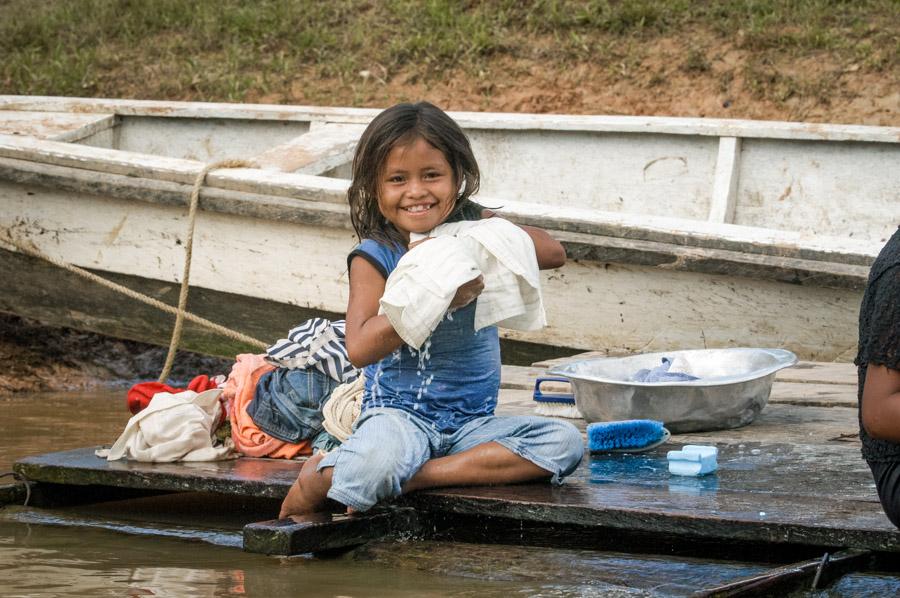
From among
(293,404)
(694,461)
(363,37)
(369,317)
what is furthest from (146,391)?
(363,37)

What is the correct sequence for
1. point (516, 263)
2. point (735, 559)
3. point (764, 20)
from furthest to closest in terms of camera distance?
point (764, 20)
point (516, 263)
point (735, 559)

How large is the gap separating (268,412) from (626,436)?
99cm

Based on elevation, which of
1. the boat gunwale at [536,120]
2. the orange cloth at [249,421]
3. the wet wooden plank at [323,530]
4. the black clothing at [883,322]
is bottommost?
the wet wooden plank at [323,530]

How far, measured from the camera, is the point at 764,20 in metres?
9.02

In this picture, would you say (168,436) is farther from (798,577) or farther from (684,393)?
(798,577)

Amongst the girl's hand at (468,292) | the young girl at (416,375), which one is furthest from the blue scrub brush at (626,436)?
the girl's hand at (468,292)

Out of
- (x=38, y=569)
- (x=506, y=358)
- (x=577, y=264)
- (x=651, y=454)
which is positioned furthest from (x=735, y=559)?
(x=506, y=358)

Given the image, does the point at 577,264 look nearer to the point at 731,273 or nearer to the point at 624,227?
the point at 624,227

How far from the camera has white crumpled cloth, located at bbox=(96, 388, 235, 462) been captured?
135 inches

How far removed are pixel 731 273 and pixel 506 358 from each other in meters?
1.29

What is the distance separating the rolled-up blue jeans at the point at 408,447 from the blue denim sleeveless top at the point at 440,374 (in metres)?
0.04

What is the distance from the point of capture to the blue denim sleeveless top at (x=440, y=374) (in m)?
3.11

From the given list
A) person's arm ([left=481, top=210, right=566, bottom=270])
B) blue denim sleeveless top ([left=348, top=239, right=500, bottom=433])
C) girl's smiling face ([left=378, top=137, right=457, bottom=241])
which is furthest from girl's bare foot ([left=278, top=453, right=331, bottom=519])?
person's arm ([left=481, top=210, right=566, bottom=270])

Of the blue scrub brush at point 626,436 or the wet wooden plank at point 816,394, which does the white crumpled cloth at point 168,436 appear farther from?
the wet wooden plank at point 816,394
